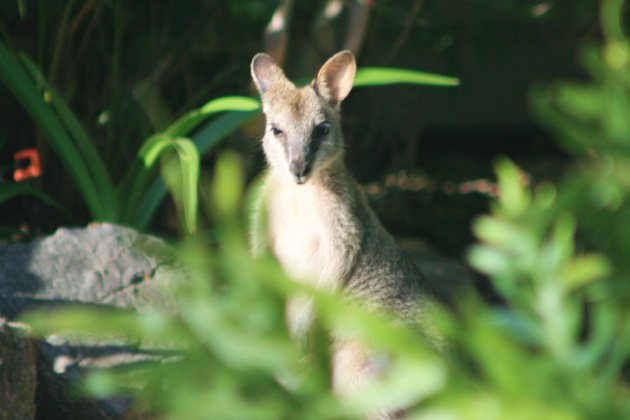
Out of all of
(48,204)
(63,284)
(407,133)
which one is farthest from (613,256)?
(407,133)

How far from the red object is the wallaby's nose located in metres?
2.11

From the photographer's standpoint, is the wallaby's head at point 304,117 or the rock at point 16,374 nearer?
the rock at point 16,374

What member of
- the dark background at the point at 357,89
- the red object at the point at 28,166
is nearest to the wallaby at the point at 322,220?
the dark background at the point at 357,89

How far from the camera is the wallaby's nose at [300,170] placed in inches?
136

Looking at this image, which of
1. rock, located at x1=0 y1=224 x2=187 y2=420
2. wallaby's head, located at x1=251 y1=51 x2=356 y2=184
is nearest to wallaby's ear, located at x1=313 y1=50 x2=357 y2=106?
wallaby's head, located at x1=251 y1=51 x2=356 y2=184

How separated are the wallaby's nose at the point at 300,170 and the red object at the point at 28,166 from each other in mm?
2114

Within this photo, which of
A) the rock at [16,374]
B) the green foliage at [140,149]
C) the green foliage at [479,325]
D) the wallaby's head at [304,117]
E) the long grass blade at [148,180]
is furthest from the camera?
the long grass blade at [148,180]

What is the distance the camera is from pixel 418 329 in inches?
138

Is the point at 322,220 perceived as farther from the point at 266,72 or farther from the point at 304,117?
the point at 266,72

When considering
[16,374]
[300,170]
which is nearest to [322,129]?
[300,170]

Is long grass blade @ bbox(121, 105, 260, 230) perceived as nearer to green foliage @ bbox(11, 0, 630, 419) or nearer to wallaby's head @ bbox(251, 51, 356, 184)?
wallaby's head @ bbox(251, 51, 356, 184)

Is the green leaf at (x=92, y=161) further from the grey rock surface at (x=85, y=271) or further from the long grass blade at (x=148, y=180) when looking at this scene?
the grey rock surface at (x=85, y=271)

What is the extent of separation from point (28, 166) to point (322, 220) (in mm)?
2282

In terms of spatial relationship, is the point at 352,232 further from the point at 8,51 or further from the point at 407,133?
the point at 407,133
